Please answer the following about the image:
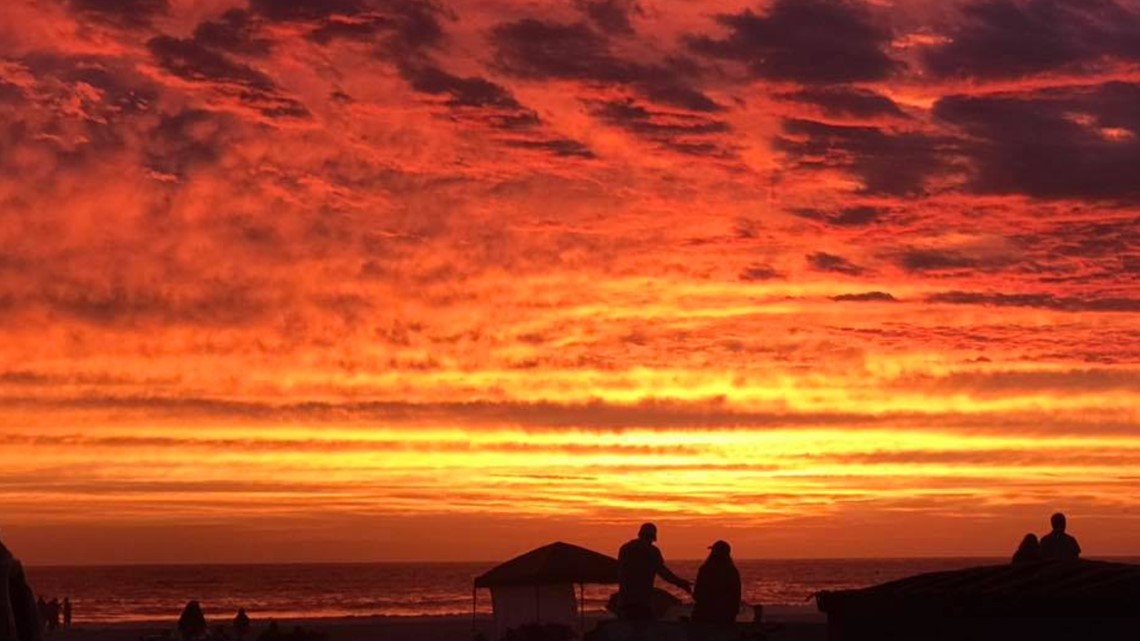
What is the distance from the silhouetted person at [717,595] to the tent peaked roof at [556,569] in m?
11.0

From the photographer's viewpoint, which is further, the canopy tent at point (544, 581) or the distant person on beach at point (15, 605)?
the canopy tent at point (544, 581)

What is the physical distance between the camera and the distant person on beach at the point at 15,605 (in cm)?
891

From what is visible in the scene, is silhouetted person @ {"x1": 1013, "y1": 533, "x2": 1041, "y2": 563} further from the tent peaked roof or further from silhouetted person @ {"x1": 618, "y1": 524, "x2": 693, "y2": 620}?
the tent peaked roof

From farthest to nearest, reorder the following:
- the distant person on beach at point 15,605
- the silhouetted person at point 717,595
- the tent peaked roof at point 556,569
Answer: the tent peaked roof at point 556,569
the silhouetted person at point 717,595
the distant person on beach at point 15,605

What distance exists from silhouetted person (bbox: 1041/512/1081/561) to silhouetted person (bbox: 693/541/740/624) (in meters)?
3.29

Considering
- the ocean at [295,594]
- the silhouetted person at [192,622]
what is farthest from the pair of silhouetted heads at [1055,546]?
the ocean at [295,594]

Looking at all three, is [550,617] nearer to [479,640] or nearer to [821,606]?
[479,640]

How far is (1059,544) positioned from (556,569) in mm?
11658

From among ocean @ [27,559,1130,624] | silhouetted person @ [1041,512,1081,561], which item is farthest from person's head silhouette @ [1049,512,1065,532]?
ocean @ [27,559,1130,624]

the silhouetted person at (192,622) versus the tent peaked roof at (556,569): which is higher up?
the tent peaked roof at (556,569)

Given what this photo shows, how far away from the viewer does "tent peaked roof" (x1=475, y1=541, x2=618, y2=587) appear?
92.1 ft

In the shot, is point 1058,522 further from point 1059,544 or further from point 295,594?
point 295,594

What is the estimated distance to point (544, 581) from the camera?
92.1 feet

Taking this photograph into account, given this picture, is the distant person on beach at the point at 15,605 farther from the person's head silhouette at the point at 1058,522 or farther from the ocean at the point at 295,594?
the ocean at the point at 295,594
